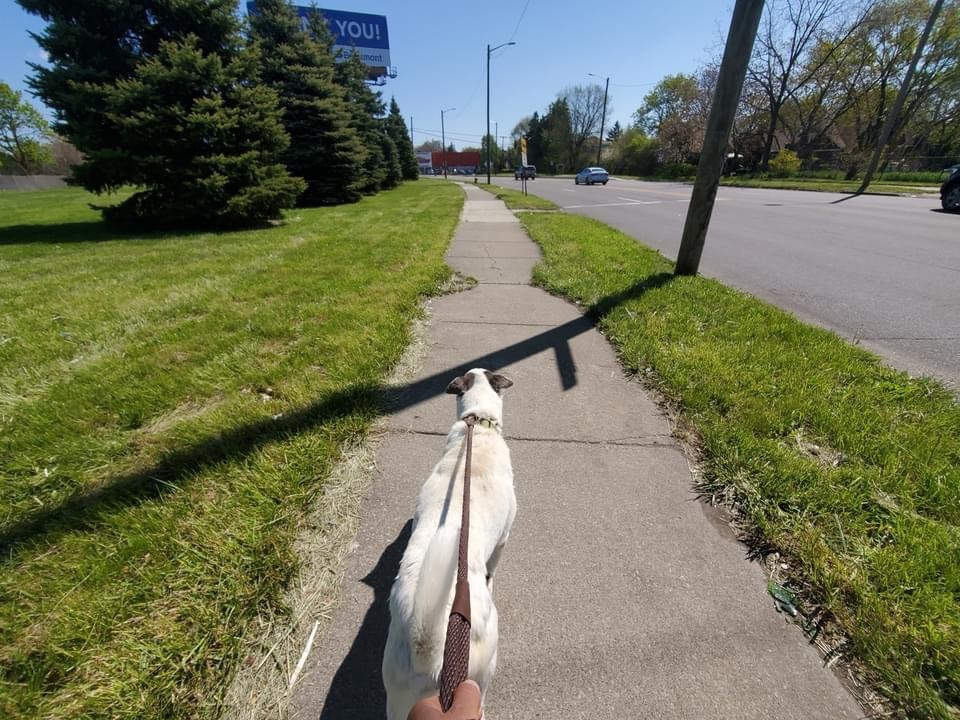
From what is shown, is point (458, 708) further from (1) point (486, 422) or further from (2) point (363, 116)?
(2) point (363, 116)

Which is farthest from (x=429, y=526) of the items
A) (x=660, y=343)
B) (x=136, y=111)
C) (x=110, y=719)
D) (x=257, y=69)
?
(x=257, y=69)

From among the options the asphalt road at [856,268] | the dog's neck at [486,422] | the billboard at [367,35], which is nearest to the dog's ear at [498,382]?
the dog's neck at [486,422]

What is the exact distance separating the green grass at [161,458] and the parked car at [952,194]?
18.4m

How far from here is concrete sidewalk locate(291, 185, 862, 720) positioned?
1543 mm

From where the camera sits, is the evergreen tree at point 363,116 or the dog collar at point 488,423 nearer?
the dog collar at point 488,423

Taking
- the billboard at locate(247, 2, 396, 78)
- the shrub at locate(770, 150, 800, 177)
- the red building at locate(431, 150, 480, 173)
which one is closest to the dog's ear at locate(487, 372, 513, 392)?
the shrub at locate(770, 150, 800, 177)

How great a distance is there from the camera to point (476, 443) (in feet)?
6.68

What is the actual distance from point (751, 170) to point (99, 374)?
Result: 54991 millimetres

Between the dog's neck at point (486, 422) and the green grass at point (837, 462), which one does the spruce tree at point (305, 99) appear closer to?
the green grass at point (837, 462)

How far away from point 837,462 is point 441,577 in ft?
9.27

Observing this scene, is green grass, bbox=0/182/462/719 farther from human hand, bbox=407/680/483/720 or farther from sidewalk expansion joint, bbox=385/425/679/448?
human hand, bbox=407/680/483/720

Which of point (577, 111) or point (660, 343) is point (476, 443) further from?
point (577, 111)

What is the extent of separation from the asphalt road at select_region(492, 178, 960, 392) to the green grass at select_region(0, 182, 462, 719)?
525 centimetres

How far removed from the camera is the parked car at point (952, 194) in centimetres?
1325
